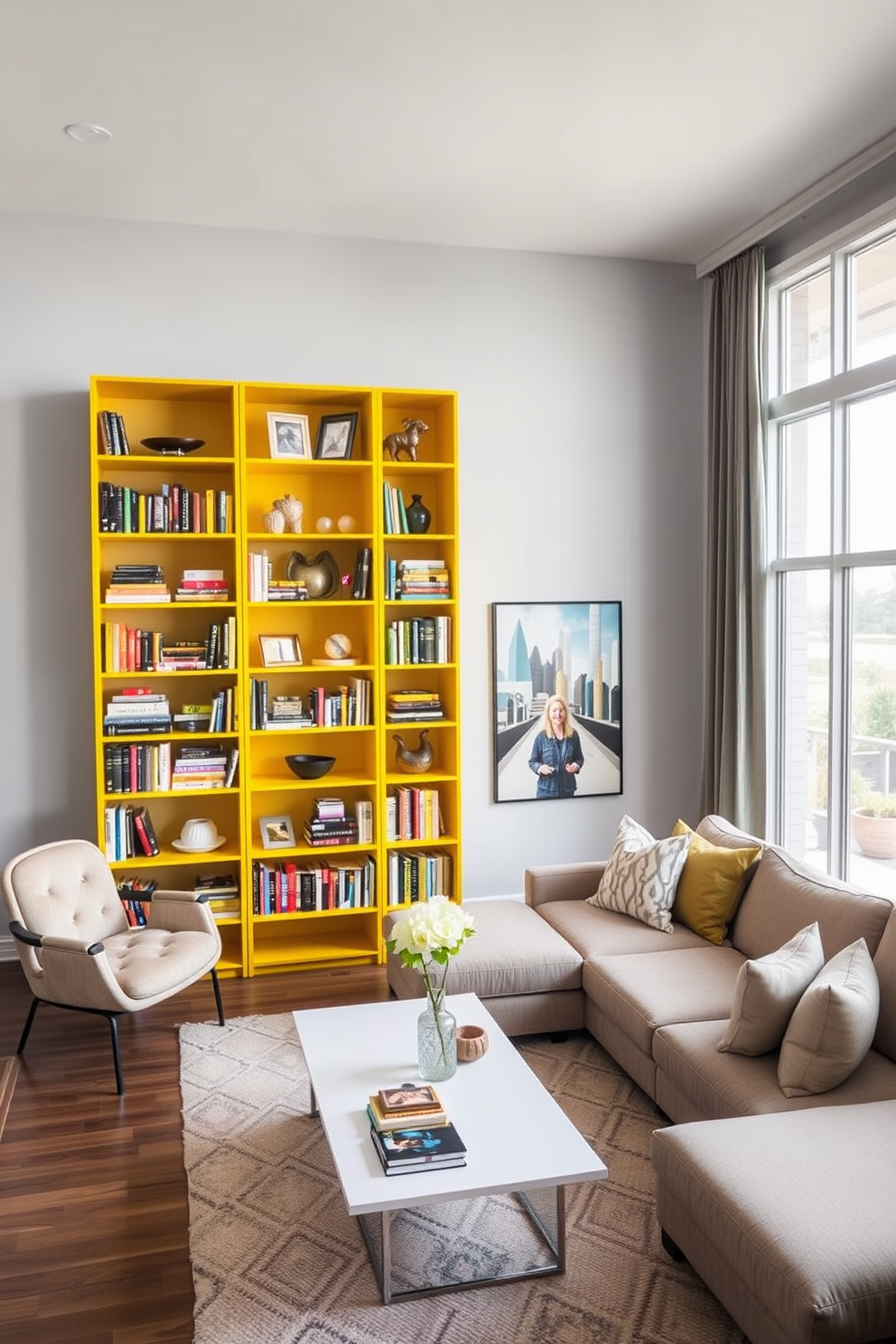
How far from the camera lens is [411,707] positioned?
15.7 feet

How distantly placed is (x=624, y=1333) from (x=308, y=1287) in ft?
2.38

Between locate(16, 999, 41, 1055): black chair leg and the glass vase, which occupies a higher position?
the glass vase

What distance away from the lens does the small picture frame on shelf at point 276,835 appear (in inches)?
180

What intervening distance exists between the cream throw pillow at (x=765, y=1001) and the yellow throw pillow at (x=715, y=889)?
891 mm

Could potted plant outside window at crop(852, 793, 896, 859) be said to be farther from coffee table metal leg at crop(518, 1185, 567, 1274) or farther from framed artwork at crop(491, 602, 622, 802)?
coffee table metal leg at crop(518, 1185, 567, 1274)

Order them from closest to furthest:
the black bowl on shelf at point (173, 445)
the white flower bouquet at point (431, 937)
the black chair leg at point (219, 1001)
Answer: the white flower bouquet at point (431, 937)
the black chair leg at point (219, 1001)
the black bowl on shelf at point (173, 445)

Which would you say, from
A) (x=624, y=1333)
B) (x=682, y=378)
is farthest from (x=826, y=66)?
(x=624, y=1333)

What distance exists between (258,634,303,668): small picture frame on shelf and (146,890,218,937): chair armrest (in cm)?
110

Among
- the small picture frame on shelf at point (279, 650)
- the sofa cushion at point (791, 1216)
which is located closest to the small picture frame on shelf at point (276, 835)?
the small picture frame on shelf at point (279, 650)

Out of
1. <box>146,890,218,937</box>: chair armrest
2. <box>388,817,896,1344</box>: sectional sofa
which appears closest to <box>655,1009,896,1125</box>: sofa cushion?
<box>388,817,896,1344</box>: sectional sofa

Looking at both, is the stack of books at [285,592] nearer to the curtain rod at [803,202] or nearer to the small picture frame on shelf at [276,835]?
the small picture frame on shelf at [276,835]

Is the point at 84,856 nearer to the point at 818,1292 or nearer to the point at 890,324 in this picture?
the point at 818,1292

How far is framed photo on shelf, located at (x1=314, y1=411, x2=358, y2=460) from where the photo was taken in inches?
182

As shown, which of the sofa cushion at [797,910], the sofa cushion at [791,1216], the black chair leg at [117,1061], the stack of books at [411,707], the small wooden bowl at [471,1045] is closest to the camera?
the sofa cushion at [791,1216]
